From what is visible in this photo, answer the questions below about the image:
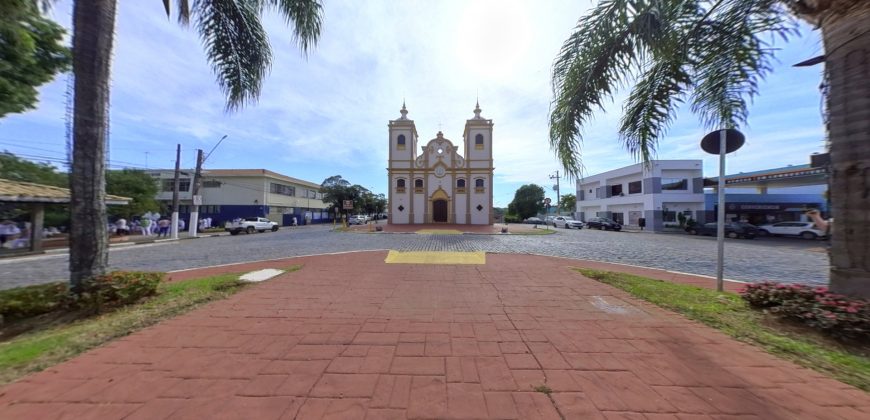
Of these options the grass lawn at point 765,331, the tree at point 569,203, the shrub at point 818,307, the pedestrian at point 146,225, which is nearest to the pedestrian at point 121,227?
the pedestrian at point 146,225

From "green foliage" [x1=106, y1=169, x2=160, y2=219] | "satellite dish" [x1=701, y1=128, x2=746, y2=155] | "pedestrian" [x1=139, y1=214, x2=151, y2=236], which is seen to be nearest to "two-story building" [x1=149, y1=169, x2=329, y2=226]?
"green foliage" [x1=106, y1=169, x2=160, y2=219]

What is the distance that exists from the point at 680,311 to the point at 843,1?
3.72 metres

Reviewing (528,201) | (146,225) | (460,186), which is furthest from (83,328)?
(528,201)

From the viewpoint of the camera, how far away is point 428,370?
9.55 ft

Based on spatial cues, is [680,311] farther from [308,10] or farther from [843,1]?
[308,10]

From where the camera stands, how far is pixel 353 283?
6469mm

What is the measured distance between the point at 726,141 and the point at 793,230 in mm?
26282

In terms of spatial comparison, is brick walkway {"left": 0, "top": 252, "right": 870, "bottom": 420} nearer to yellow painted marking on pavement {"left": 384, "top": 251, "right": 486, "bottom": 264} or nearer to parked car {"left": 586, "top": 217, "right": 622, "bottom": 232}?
yellow painted marking on pavement {"left": 384, "top": 251, "right": 486, "bottom": 264}

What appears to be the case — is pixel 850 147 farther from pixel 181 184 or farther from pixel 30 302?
pixel 181 184

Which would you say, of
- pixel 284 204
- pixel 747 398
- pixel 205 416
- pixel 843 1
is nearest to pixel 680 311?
pixel 747 398

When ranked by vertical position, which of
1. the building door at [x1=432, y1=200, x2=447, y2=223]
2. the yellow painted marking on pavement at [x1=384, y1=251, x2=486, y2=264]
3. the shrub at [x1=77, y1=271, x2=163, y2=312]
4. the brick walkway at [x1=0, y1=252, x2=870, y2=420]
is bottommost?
the brick walkway at [x1=0, y1=252, x2=870, y2=420]

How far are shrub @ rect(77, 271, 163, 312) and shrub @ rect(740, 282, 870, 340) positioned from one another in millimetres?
8077

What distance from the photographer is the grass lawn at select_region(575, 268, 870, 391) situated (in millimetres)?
2865

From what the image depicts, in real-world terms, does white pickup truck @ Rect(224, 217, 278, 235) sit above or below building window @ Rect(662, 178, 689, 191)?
below
